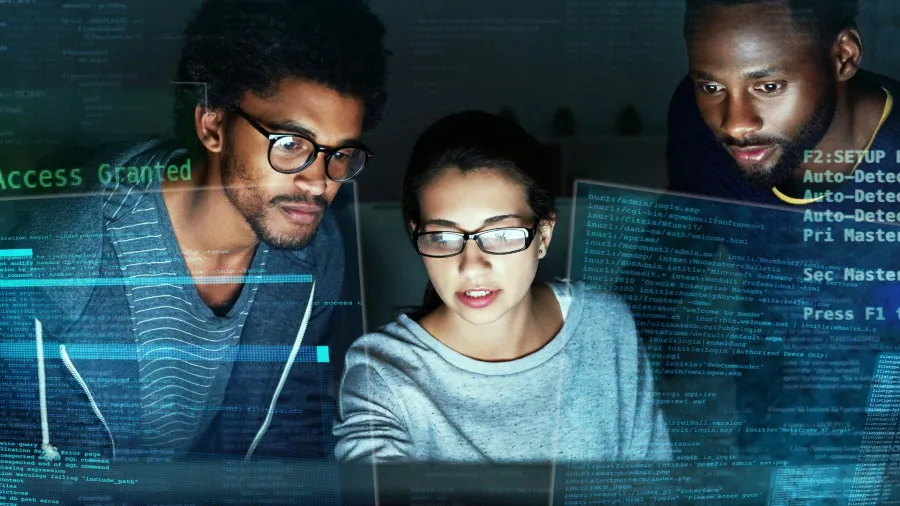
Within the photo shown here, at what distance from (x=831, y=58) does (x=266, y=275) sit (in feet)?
5.44

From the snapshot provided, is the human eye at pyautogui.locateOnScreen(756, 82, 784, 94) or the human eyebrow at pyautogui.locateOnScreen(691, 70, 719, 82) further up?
the human eyebrow at pyautogui.locateOnScreen(691, 70, 719, 82)

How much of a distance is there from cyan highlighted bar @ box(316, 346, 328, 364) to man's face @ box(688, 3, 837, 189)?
1.24m

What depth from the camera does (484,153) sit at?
1942mm

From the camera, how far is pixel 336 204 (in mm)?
1997

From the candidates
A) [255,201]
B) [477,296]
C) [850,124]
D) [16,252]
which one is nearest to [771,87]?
[850,124]

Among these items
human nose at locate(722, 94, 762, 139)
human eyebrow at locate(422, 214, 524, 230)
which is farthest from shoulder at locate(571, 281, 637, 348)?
human nose at locate(722, 94, 762, 139)

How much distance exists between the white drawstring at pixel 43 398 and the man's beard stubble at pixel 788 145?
207 cm

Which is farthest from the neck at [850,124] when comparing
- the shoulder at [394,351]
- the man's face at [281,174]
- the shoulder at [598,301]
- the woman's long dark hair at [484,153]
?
the man's face at [281,174]

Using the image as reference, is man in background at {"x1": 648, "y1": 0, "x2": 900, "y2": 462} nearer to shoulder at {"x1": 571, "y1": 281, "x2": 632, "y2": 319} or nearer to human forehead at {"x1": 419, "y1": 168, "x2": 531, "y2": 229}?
shoulder at {"x1": 571, "y1": 281, "x2": 632, "y2": 319}

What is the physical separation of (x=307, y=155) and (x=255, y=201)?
8.1 inches

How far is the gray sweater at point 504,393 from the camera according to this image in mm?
2057

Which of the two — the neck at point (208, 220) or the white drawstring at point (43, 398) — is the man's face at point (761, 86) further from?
the white drawstring at point (43, 398)

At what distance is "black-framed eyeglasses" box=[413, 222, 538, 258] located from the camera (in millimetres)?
1938

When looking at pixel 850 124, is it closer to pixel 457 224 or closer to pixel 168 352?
pixel 457 224
